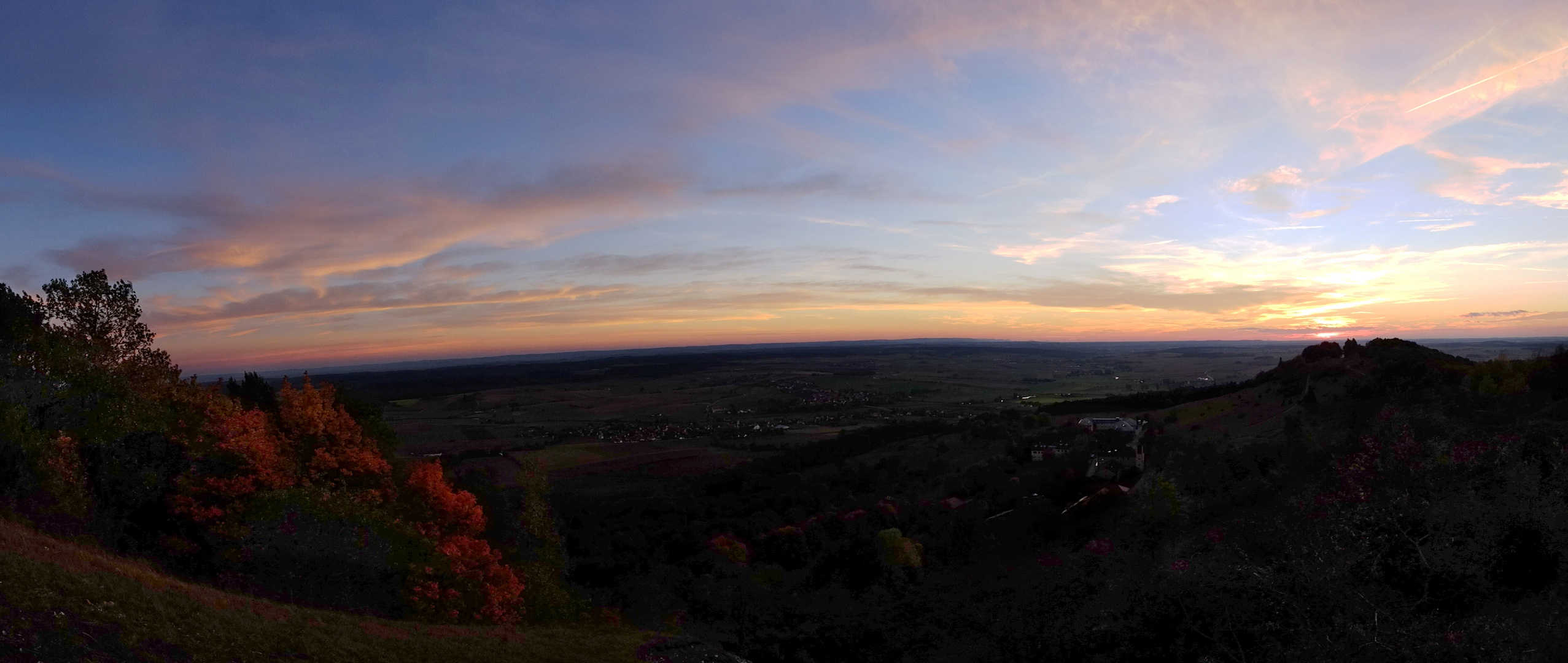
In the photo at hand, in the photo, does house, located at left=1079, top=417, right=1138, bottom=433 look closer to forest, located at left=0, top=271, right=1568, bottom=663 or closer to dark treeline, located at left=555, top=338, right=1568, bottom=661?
dark treeline, located at left=555, top=338, right=1568, bottom=661

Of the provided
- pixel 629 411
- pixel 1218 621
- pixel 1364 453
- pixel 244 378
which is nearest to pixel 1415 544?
pixel 1218 621

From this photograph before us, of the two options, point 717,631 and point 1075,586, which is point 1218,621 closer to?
point 1075,586

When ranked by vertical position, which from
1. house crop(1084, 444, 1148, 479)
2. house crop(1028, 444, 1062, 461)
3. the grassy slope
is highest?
the grassy slope

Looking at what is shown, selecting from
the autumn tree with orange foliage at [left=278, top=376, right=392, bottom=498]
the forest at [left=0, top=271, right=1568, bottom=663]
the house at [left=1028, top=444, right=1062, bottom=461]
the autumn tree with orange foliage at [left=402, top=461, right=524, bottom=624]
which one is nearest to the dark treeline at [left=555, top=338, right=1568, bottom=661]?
the forest at [left=0, top=271, right=1568, bottom=663]

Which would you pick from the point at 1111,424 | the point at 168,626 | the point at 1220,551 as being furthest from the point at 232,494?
the point at 1111,424

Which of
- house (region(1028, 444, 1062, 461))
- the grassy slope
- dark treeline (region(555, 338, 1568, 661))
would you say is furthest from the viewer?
house (region(1028, 444, 1062, 461))
